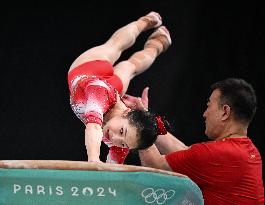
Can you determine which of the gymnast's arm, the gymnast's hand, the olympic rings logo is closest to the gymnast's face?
the gymnast's arm

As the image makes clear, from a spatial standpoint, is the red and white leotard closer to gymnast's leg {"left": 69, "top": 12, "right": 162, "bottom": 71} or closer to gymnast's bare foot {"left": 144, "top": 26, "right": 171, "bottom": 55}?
gymnast's leg {"left": 69, "top": 12, "right": 162, "bottom": 71}

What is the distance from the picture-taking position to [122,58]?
3498 mm

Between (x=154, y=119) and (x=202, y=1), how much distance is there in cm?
146

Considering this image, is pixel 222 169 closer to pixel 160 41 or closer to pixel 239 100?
pixel 239 100

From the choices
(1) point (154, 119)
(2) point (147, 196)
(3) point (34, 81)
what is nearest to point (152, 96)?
(3) point (34, 81)

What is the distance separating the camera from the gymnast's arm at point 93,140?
2008 millimetres

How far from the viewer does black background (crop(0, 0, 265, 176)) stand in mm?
3248

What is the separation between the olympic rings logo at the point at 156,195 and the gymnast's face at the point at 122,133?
72 centimetres

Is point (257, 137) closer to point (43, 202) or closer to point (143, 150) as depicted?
point (143, 150)

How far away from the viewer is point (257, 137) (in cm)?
329

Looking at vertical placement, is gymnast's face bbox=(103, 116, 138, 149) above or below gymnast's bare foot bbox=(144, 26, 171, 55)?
below

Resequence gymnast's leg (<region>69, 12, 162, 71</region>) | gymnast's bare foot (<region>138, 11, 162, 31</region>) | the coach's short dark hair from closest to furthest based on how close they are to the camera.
→ 1. the coach's short dark hair
2. gymnast's leg (<region>69, 12, 162, 71</region>)
3. gymnast's bare foot (<region>138, 11, 162, 31</region>)

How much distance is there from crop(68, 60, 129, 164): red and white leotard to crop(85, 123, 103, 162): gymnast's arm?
0.04 metres

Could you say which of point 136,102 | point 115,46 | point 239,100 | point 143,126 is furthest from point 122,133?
point 115,46
